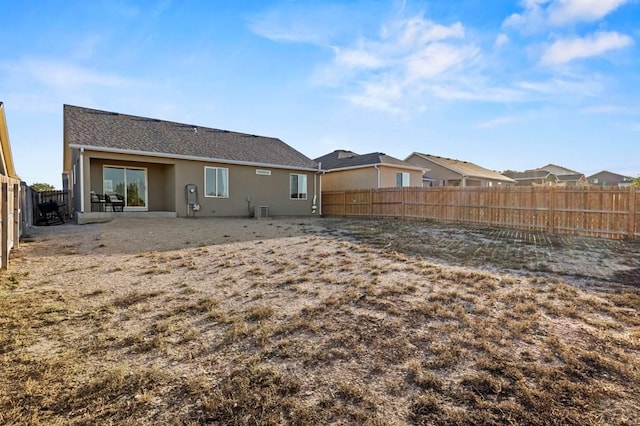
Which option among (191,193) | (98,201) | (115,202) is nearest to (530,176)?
(191,193)

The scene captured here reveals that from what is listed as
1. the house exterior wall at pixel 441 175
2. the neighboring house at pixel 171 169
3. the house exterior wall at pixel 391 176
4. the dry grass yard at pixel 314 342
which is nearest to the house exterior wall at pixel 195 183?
the neighboring house at pixel 171 169

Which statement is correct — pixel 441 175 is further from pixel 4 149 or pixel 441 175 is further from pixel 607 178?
pixel 607 178

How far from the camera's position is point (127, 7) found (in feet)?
28.7

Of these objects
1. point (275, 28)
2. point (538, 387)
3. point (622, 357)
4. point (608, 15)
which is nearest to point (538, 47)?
point (608, 15)

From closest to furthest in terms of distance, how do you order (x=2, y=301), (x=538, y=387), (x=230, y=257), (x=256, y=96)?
1. (x=538, y=387)
2. (x=2, y=301)
3. (x=230, y=257)
4. (x=256, y=96)

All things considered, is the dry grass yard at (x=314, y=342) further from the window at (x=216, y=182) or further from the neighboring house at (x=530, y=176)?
the neighboring house at (x=530, y=176)

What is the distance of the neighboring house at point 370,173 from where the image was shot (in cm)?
1967

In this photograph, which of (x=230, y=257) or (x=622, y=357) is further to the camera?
(x=230, y=257)

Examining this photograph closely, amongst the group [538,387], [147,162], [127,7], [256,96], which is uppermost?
[127,7]

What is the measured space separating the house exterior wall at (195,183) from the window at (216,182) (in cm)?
14

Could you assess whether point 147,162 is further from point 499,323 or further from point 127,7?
point 499,323

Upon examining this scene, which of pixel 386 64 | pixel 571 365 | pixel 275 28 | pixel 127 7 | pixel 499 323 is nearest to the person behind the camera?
pixel 571 365

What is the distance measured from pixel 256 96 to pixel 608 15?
11.1 m

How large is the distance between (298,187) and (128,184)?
25.2 ft
